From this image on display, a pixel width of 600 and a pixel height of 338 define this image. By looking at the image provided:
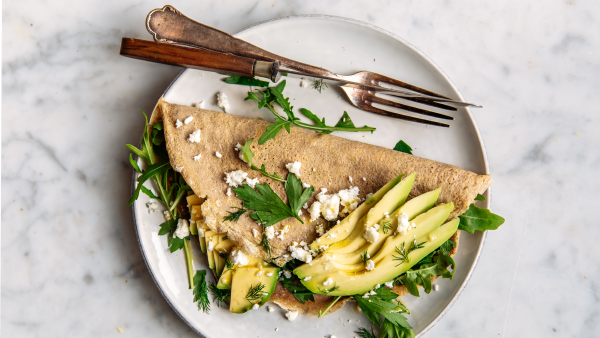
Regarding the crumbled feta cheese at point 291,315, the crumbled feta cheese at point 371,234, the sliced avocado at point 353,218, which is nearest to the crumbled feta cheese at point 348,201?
the sliced avocado at point 353,218

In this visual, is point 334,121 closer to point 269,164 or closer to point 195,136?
point 269,164

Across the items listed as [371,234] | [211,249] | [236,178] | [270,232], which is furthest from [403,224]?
[211,249]

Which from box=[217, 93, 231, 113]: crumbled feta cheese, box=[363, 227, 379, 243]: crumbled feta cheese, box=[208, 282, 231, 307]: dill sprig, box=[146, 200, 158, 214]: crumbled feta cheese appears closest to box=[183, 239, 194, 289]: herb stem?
box=[208, 282, 231, 307]: dill sprig

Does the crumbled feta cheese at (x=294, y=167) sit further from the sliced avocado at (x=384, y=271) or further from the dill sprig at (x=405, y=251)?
the dill sprig at (x=405, y=251)

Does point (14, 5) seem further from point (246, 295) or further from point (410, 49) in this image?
point (410, 49)

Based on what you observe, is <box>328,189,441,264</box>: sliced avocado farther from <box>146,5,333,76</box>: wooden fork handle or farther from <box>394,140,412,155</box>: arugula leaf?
<box>146,5,333,76</box>: wooden fork handle
